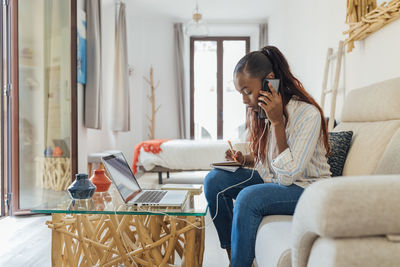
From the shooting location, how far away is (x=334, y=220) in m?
0.65

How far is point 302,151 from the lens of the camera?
1209 mm

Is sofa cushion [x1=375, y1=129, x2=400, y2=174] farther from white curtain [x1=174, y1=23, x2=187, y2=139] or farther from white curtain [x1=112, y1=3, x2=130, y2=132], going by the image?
white curtain [x1=174, y1=23, x2=187, y2=139]

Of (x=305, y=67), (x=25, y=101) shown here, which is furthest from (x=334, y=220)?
(x=305, y=67)

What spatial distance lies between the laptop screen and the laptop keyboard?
45 millimetres

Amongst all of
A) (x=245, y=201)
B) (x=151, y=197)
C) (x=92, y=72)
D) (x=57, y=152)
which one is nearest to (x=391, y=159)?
(x=245, y=201)

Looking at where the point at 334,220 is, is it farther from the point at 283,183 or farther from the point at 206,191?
the point at 206,191

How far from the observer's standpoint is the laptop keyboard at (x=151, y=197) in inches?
54.9

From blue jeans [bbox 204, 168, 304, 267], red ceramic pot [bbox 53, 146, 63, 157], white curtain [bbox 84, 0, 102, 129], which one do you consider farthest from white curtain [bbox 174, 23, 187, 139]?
blue jeans [bbox 204, 168, 304, 267]

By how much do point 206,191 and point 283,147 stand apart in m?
0.48

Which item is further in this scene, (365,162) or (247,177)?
(247,177)

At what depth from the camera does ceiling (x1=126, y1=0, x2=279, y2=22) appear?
5316mm

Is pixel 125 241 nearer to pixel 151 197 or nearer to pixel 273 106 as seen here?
pixel 151 197

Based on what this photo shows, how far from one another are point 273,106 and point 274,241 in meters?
0.52

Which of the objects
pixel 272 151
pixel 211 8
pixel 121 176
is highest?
pixel 211 8
